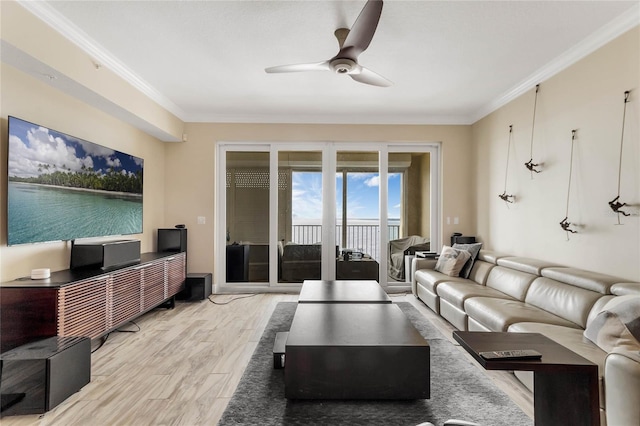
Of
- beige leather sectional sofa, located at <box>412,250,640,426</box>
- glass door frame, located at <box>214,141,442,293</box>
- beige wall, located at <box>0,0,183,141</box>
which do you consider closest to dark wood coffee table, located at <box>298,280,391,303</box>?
beige leather sectional sofa, located at <box>412,250,640,426</box>

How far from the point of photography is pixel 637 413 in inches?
51.2

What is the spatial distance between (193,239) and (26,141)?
8.93ft

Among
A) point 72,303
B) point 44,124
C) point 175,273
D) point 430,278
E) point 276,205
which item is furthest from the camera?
point 276,205

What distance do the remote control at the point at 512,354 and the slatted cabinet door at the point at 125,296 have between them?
3.06 m

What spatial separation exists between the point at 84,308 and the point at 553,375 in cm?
317

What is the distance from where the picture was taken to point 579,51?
2934 mm

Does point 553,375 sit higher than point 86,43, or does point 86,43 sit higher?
point 86,43

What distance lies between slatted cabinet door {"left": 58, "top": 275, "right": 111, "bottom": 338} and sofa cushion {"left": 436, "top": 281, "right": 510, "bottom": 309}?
3293 millimetres

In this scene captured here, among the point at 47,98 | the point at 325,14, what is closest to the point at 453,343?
the point at 325,14

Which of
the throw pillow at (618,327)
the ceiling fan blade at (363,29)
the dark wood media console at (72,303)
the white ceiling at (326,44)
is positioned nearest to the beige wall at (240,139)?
the white ceiling at (326,44)

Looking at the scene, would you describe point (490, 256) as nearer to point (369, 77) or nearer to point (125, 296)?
point (369, 77)

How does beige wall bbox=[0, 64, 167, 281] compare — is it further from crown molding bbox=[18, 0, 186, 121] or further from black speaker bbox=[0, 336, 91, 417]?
black speaker bbox=[0, 336, 91, 417]

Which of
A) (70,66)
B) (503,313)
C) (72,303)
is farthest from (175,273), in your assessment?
(503,313)

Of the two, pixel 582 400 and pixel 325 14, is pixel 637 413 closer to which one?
pixel 582 400
